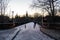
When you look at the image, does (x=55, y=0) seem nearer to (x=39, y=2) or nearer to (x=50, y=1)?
(x=50, y=1)

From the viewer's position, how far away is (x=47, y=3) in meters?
46.7

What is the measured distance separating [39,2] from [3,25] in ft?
50.9

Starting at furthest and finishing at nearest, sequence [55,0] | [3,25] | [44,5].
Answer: [44,5]
[55,0]
[3,25]

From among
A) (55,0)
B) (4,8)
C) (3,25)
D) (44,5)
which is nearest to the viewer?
(3,25)

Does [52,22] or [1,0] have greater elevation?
[1,0]

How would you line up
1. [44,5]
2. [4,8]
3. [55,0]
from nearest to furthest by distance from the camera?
[4,8] < [55,0] < [44,5]

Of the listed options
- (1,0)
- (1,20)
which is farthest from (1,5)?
(1,20)

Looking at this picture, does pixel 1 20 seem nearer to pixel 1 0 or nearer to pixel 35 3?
pixel 1 0

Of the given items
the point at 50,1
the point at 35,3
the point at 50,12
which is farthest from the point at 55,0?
the point at 35,3

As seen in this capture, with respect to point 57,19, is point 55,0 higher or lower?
higher

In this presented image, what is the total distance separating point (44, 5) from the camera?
157 feet

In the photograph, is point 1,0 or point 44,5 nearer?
point 1,0

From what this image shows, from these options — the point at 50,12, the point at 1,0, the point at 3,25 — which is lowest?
the point at 3,25

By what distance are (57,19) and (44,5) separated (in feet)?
25.3
